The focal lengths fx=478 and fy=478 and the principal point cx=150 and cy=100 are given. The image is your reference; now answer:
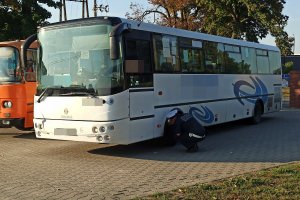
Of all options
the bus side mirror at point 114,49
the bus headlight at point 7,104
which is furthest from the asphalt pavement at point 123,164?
the bus side mirror at point 114,49

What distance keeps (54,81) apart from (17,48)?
322 cm

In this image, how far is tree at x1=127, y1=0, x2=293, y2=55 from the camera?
4781 centimetres

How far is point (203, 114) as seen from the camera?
1378cm

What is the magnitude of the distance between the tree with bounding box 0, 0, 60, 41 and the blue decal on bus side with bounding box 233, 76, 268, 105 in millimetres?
11960

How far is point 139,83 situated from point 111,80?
3.01 ft

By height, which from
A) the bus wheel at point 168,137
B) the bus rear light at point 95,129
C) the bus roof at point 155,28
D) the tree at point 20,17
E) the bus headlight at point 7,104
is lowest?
the bus wheel at point 168,137

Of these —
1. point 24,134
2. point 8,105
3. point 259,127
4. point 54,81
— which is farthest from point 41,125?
point 259,127

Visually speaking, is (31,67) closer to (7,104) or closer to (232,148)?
(7,104)

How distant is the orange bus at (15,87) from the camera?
1322 cm

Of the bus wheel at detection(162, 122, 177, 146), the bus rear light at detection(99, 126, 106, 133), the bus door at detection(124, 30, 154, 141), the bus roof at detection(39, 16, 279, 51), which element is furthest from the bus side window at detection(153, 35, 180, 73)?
the bus rear light at detection(99, 126, 106, 133)

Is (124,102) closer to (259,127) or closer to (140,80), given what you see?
(140,80)

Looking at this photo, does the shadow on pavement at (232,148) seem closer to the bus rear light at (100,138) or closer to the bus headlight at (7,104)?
the bus rear light at (100,138)

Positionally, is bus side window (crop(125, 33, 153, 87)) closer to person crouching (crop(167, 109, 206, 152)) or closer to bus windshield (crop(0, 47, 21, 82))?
person crouching (crop(167, 109, 206, 152))

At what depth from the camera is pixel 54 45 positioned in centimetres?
1096
